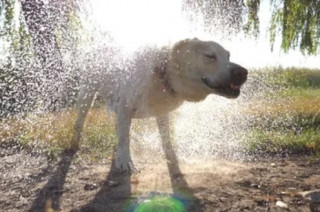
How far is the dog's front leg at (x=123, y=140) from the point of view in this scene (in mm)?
4702

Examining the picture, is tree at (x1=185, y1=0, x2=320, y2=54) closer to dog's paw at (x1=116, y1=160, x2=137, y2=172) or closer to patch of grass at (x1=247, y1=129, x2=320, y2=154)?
patch of grass at (x1=247, y1=129, x2=320, y2=154)

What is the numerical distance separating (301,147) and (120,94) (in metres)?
2.58

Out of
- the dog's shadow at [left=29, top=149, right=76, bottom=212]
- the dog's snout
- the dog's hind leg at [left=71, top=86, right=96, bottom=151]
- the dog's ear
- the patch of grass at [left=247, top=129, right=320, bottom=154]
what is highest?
the dog's ear

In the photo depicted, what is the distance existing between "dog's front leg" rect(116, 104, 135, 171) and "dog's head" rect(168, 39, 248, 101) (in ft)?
2.08

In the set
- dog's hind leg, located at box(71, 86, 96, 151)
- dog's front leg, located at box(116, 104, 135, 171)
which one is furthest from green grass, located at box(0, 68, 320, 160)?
dog's front leg, located at box(116, 104, 135, 171)

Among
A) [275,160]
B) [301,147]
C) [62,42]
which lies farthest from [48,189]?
[62,42]

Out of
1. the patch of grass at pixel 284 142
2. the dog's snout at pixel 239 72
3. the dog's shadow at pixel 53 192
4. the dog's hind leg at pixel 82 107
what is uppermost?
the dog's snout at pixel 239 72

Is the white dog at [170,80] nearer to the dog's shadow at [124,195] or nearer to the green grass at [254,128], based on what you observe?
the dog's shadow at [124,195]

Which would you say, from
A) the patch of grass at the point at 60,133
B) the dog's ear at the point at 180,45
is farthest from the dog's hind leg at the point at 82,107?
the dog's ear at the point at 180,45

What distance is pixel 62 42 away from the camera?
404 inches

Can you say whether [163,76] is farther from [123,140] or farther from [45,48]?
[45,48]

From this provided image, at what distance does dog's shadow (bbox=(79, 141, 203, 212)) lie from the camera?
135 inches

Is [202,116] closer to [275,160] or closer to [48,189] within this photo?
[275,160]

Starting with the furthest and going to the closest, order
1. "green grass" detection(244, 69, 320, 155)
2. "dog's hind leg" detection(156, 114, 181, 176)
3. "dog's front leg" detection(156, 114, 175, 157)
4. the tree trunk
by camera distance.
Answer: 1. the tree trunk
2. "green grass" detection(244, 69, 320, 155)
3. "dog's front leg" detection(156, 114, 175, 157)
4. "dog's hind leg" detection(156, 114, 181, 176)
